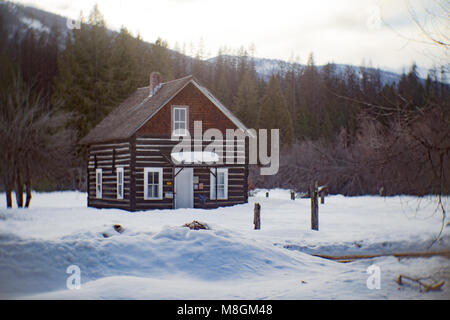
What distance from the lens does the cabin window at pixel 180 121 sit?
1017 inches

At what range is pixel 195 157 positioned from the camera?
85.4 ft

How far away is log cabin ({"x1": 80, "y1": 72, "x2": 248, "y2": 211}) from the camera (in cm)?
2522

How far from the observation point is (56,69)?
5088 centimetres

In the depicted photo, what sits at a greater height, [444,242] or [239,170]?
[239,170]

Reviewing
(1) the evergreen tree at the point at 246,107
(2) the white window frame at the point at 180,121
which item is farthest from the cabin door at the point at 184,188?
(1) the evergreen tree at the point at 246,107

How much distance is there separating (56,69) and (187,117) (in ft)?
100

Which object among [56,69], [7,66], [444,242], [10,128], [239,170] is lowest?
[444,242]

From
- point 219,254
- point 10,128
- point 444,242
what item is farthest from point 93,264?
point 10,128

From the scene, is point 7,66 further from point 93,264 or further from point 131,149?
point 131,149

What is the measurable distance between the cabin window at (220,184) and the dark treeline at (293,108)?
14.2 feet

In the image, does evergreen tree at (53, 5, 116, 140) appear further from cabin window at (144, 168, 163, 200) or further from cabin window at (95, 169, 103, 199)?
cabin window at (144, 168, 163, 200)
